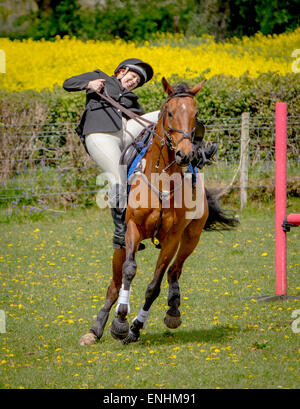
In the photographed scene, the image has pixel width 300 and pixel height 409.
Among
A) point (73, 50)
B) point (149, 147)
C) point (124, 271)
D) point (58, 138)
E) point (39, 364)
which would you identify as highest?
point (73, 50)

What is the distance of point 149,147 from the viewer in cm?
641

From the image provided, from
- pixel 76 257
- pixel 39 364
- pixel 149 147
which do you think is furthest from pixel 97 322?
pixel 76 257

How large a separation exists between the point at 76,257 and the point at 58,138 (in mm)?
3866

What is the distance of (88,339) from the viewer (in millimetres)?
6664

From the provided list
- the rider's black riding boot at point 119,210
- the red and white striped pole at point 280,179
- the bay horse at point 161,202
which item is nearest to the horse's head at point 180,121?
the bay horse at point 161,202

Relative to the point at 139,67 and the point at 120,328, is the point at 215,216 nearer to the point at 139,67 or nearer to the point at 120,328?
the point at 139,67

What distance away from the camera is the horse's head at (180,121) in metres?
5.61

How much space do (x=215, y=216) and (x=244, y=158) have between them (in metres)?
6.17

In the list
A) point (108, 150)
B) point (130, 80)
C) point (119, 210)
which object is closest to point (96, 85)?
point (130, 80)

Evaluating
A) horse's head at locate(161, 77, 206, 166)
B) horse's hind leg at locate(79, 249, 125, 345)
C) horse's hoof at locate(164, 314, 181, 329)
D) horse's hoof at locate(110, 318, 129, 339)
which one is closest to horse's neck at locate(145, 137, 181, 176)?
horse's head at locate(161, 77, 206, 166)

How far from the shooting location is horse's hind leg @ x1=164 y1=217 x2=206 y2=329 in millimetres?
6789

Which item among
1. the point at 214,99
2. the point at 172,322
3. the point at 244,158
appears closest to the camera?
the point at 172,322

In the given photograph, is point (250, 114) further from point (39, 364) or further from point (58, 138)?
point (39, 364)

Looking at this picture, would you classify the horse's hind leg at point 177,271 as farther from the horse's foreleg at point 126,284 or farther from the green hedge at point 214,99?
the green hedge at point 214,99
